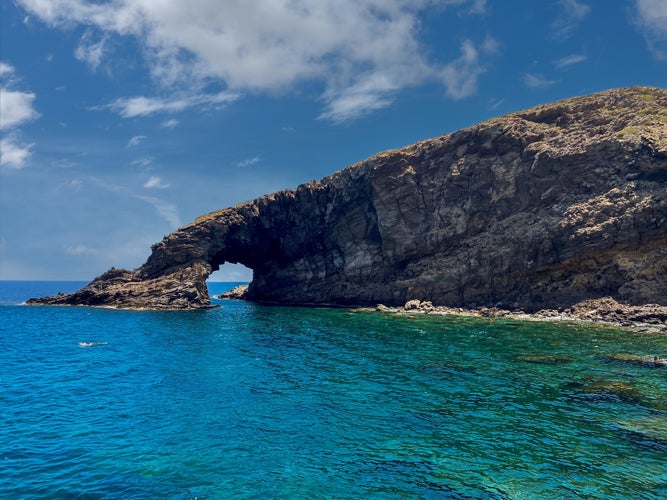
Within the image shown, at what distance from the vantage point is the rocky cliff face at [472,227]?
59438mm

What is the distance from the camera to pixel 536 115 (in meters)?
77.3

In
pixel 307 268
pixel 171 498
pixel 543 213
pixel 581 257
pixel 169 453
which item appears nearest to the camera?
pixel 171 498

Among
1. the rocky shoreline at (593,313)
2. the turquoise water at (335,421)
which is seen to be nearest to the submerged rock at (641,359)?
the turquoise water at (335,421)

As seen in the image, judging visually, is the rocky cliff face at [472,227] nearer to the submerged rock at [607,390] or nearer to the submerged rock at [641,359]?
the submerged rock at [641,359]

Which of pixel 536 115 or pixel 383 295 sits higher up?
pixel 536 115

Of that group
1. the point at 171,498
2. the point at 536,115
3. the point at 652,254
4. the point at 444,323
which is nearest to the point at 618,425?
the point at 171,498

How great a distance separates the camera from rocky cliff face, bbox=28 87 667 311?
5944cm

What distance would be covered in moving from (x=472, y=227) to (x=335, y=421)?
2515 inches

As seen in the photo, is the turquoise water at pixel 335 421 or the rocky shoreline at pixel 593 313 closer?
the turquoise water at pixel 335 421

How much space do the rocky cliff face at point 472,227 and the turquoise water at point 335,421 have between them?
23268 millimetres

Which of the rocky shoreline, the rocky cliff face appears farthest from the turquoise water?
the rocky cliff face

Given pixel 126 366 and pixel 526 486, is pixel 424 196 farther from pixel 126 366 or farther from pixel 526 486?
pixel 526 486

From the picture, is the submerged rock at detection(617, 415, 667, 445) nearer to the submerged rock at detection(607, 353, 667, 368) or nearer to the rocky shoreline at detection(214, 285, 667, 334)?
the submerged rock at detection(607, 353, 667, 368)

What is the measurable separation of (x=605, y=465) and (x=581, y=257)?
54470 mm
